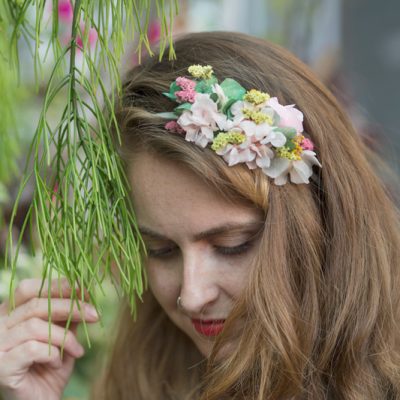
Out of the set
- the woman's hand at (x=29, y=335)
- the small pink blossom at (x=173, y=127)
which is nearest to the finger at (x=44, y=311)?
the woman's hand at (x=29, y=335)

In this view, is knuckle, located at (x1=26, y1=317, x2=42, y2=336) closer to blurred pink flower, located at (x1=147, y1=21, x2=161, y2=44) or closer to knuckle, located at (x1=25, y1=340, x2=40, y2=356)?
knuckle, located at (x1=25, y1=340, x2=40, y2=356)

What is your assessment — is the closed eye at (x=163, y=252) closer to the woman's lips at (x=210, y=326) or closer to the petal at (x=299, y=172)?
the woman's lips at (x=210, y=326)

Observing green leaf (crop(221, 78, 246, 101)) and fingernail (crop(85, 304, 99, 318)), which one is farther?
fingernail (crop(85, 304, 99, 318))

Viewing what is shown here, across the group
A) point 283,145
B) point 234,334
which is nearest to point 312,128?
point 283,145

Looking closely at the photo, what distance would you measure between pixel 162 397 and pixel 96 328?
0.83 metres

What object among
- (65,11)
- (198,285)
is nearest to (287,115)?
(198,285)

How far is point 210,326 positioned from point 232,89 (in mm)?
395

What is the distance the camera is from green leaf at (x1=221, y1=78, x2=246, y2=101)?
1187 mm

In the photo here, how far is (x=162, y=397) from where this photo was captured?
166cm

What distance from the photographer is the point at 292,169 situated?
46.1 inches

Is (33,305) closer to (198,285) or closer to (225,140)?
(198,285)

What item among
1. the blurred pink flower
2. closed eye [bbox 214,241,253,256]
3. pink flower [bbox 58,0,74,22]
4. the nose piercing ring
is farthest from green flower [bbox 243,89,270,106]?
the blurred pink flower

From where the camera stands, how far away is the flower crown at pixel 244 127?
1151mm

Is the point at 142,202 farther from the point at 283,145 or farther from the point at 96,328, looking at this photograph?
the point at 96,328
